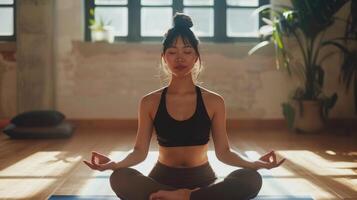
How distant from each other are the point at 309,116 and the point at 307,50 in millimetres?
621

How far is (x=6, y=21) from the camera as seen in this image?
4.74m

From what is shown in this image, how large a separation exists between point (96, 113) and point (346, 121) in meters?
2.53

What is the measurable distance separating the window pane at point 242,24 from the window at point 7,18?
88.5 inches

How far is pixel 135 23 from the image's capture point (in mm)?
4719

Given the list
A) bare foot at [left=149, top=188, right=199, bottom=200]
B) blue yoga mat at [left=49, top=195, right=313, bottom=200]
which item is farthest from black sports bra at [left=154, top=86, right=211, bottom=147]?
blue yoga mat at [left=49, top=195, right=313, bottom=200]

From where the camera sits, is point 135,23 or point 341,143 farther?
point 135,23

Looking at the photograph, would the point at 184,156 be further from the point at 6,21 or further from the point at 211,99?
the point at 6,21

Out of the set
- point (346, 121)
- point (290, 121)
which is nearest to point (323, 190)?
point (290, 121)

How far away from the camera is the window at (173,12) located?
4.72 metres

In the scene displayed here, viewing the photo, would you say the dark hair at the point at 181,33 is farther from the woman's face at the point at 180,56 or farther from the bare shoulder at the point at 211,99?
the bare shoulder at the point at 211,99

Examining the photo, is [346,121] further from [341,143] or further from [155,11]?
[155,11]

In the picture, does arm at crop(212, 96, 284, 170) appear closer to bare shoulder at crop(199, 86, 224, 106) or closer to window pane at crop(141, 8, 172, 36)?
bare shoulder at crop(199, 86, 224, 106)

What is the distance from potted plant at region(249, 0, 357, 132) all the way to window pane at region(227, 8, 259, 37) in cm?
35

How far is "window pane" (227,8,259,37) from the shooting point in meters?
4.77
